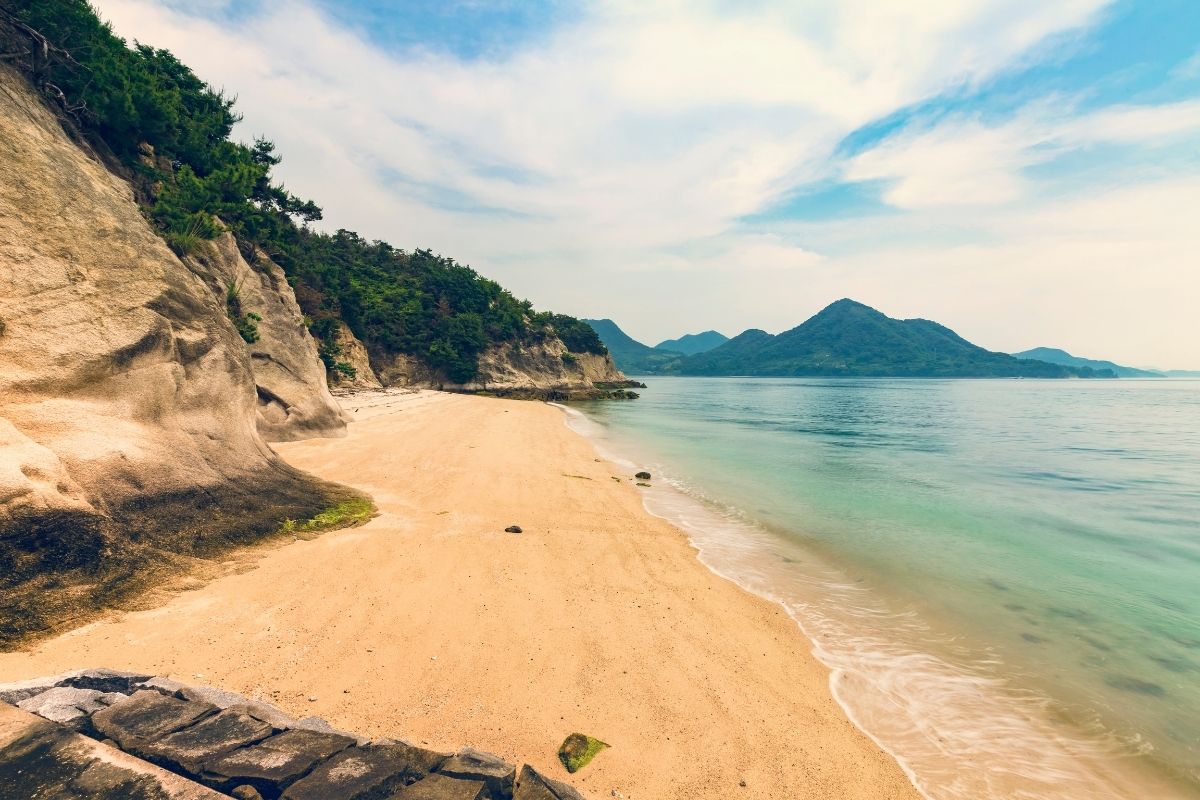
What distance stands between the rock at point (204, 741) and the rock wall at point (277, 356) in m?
14.3

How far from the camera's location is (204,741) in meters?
3.35

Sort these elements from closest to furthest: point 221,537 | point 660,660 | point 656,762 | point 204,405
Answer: point 656,762 → point 660,660 → point 221,537 → point 204,405

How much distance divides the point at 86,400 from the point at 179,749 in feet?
21.5

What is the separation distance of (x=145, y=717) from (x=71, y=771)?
2.06ft

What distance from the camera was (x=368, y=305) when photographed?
6356 cm

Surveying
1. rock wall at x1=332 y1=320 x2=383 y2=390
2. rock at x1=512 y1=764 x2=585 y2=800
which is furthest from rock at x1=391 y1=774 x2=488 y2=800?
rock wall at x1=332 y1=320 x2=383 y2=390

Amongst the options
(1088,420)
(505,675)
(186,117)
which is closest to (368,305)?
(186,117)

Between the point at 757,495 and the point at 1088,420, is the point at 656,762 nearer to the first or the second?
the point at 757,495

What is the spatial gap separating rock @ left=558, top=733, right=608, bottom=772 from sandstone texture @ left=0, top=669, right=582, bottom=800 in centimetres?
66

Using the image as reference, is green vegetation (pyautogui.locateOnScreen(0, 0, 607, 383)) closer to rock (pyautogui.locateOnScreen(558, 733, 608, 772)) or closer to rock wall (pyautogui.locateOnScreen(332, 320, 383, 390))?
rock wall (pyautogui.locateOnScreen(332, 320, 383, 390))

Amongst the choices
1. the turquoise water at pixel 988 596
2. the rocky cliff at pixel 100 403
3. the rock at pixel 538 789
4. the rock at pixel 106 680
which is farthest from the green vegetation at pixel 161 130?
the turquoise water at pixel 988 596

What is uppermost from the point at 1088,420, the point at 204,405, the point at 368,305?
the point at 368,305

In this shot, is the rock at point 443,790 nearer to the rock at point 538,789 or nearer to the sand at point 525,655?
the rock at point 538,789

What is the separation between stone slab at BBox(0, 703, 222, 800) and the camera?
9.04ft
